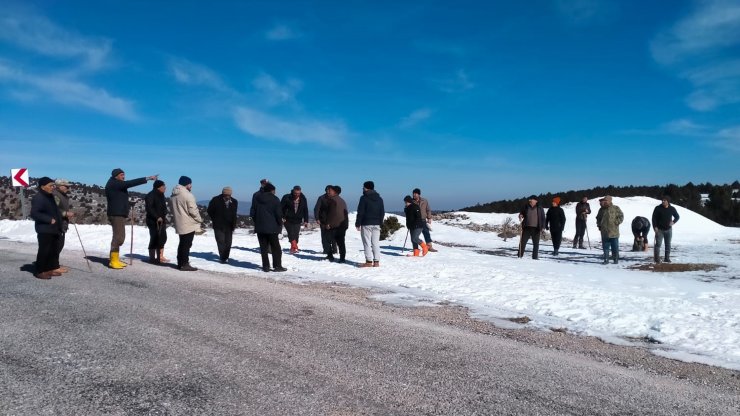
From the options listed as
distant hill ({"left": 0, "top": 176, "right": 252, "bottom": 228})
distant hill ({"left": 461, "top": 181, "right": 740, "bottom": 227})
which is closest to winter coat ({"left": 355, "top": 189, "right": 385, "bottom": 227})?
distant hill ({"left": 0, "top": 176, "right": 252, "bottom": 228})

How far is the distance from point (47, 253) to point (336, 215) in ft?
21.4

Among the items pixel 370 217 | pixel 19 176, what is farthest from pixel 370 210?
pixel 19 176

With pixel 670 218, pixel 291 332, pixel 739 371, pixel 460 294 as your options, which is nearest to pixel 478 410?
pixel 291 332

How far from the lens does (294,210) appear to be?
14.6 metres

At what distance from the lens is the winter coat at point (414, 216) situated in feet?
46.8

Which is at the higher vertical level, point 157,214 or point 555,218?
point 555,218

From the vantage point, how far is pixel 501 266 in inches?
498

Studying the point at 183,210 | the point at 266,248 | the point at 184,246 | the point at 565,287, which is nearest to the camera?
the point at 565,287

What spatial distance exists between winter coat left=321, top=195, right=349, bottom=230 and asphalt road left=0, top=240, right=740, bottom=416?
6066 mm

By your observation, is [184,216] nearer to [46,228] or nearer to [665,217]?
[46,228]

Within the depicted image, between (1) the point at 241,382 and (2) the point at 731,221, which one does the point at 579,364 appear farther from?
(2) the point at 731,221

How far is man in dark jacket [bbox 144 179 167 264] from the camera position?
11.5 m

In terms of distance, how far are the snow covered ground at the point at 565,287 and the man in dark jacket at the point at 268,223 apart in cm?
43

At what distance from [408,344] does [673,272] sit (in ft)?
34.7
